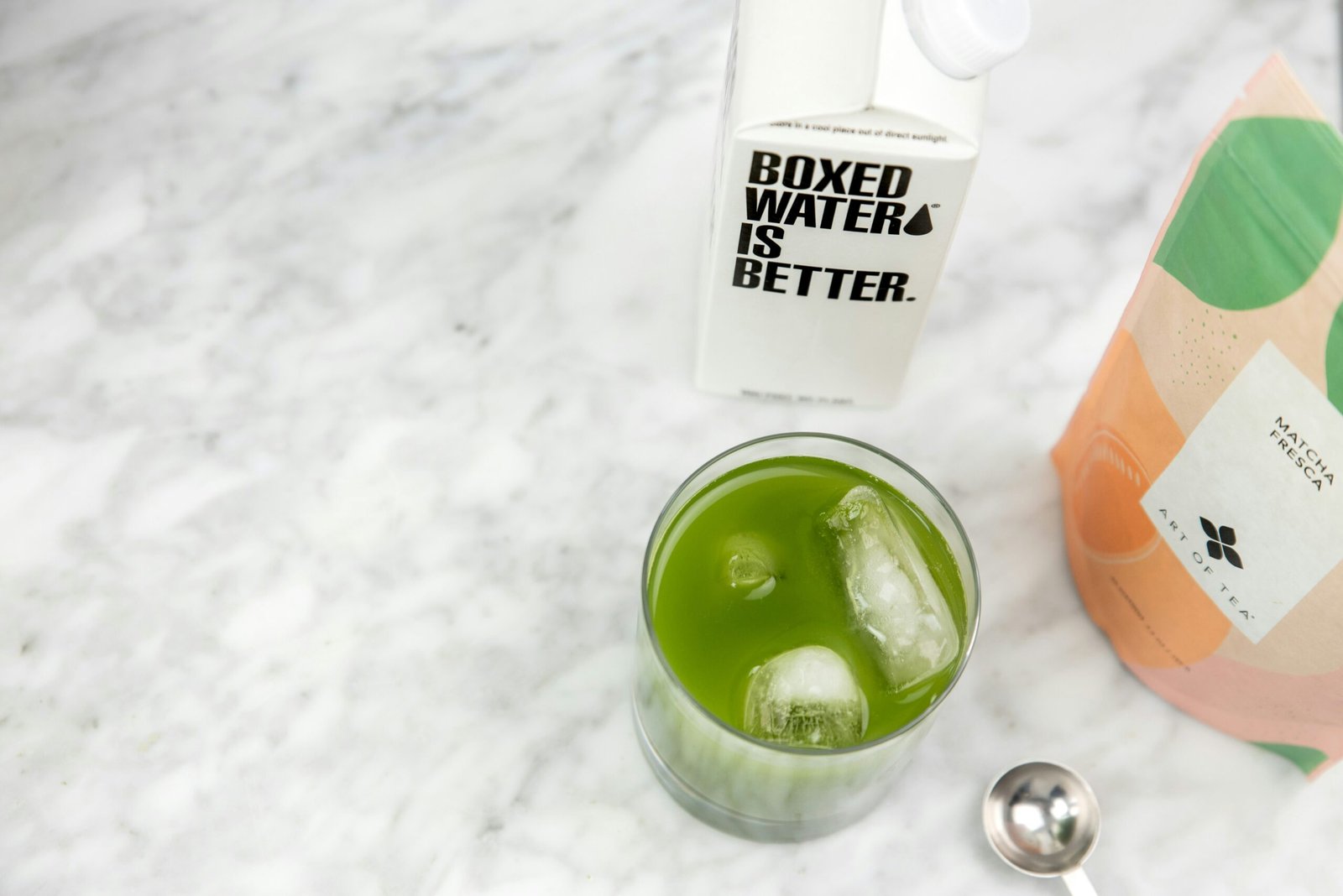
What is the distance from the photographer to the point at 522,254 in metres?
0.99

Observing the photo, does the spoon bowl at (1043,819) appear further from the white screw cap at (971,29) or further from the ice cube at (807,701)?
the white screw cap at (971,29)

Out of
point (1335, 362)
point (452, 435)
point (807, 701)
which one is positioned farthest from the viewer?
point (452, 435)

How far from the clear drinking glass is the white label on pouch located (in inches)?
5.7

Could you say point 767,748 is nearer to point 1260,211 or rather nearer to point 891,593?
point 891,593

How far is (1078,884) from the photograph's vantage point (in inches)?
31.6

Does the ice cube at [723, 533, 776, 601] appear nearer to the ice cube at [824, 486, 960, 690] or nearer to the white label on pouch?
the ice cube at [824, 486, 960, 690]

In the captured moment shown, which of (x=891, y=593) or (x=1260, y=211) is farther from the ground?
(x=1260, y=211)

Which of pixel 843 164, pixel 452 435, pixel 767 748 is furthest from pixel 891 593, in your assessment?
pixel 452 435

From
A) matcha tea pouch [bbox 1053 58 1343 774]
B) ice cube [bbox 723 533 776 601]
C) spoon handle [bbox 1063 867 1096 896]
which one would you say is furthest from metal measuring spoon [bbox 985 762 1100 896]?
ice cube [bbox 723 533 776 601]

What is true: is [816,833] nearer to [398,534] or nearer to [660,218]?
[398,534]

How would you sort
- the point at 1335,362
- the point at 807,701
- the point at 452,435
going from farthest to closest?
the point at 452,435, the point at 807,701, the point at 1335,362

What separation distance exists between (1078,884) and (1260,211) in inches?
17.9

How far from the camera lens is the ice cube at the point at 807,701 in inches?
27.9

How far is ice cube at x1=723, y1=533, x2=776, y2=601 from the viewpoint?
76 cm
